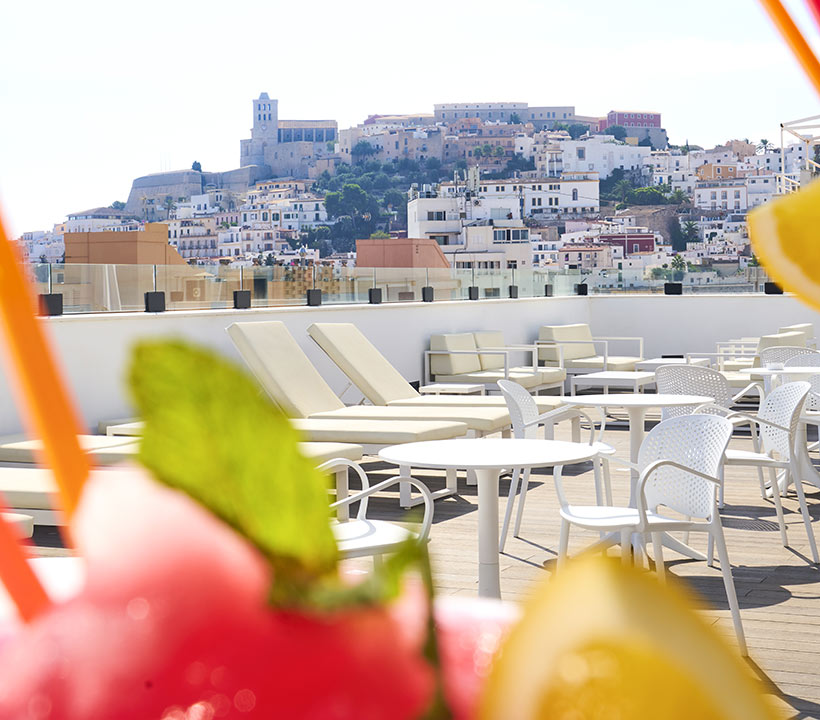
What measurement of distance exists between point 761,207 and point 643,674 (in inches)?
4.0

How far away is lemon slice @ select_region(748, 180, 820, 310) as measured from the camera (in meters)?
0.16

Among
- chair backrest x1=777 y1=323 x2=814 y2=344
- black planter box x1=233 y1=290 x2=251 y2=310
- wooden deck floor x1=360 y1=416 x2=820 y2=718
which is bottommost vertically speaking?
wooden deck floor x1=360 y1=416 x2=820 y2=718

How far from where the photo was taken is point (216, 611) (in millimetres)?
109

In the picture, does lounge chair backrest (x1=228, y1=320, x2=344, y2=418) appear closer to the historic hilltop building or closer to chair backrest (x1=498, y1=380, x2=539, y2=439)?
chair backrest (x1=498, y1=380, x2=539, y2=439)

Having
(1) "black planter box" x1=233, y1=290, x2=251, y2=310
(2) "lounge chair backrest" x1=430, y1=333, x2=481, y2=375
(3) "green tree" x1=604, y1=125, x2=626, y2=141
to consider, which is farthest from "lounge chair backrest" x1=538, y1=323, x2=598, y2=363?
(3) "green tree" x1=604, y1=125, x2=626, y2=141

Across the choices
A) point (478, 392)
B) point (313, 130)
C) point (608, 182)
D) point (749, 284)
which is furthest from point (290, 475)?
point (313, 130)

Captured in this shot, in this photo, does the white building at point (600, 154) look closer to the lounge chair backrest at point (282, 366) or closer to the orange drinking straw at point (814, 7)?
A: the lounge chair backrest at point (282, 366)

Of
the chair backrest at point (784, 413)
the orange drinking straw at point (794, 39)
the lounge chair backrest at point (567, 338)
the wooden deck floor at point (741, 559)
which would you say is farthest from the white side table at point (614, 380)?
the orange drinking straw at point (794, 39)

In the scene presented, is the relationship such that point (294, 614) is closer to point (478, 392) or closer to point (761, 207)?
point (761, 207)

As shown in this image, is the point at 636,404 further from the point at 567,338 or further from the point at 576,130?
the point at 576,130

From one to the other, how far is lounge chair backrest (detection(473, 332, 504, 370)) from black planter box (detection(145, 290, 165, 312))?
3.36 metres

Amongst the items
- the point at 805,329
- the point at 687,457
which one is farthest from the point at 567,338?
the point at 687,457

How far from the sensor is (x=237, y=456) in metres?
0.11

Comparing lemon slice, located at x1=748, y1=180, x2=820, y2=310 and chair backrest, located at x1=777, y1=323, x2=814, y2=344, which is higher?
lemon slice, located at x1=748, y1=180, x2=820, y2=310
